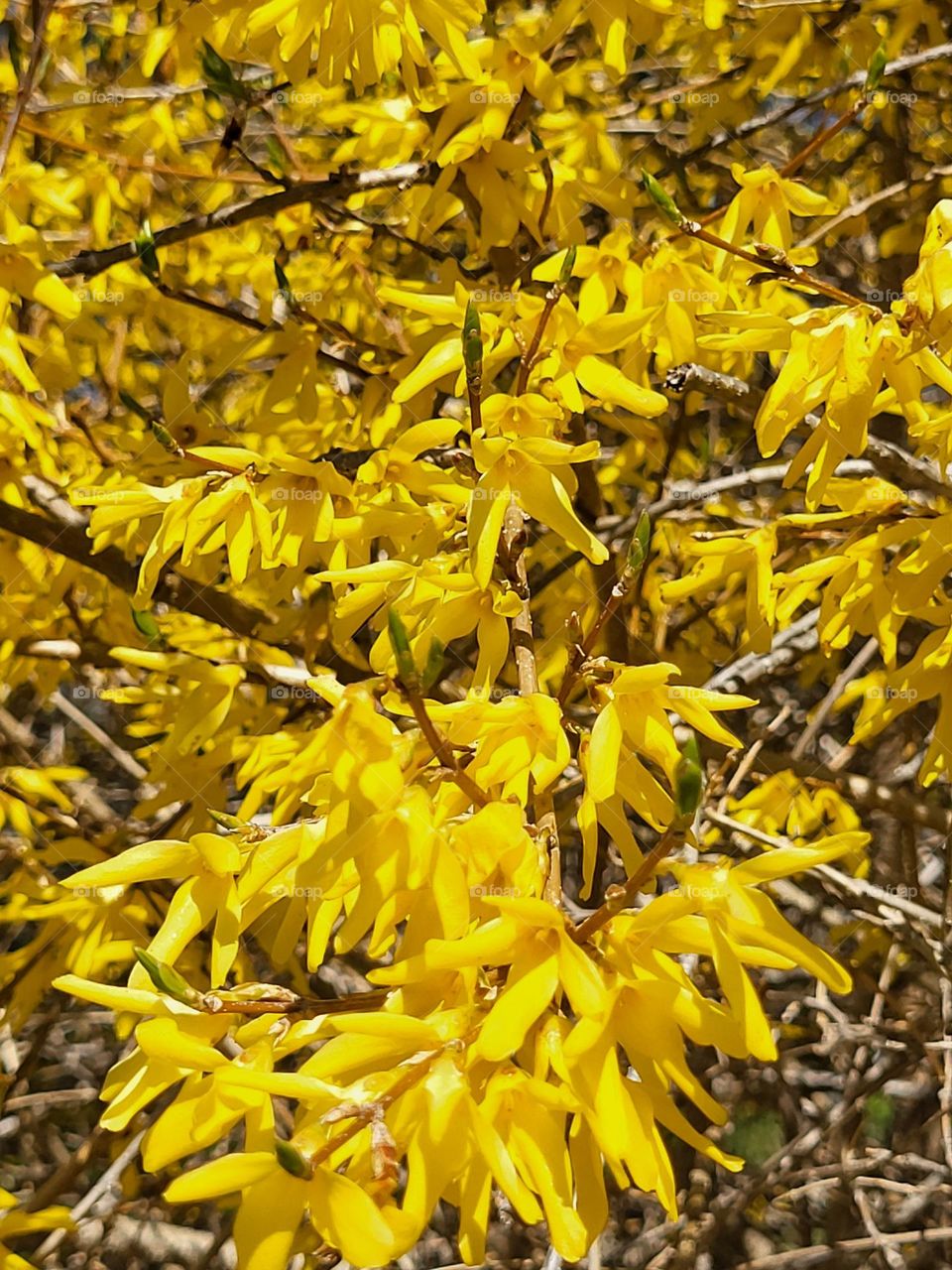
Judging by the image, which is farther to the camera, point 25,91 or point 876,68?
point 25,91

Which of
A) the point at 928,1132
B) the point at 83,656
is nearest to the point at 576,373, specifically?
the point at 83,656

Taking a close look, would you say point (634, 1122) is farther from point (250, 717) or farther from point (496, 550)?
point (250, 717)

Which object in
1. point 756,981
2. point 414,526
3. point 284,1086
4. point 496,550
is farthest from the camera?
point 756,981

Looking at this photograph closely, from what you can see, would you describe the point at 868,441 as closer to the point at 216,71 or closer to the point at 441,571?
the point at 441,571

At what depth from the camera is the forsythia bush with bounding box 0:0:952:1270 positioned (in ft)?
3.19

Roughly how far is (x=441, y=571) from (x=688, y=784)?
0.62 meters

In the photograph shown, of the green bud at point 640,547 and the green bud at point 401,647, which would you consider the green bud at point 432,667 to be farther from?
the green bud at point 640,547

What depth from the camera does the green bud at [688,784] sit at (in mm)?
834

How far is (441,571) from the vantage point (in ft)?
4.58

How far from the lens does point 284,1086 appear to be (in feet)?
2.98

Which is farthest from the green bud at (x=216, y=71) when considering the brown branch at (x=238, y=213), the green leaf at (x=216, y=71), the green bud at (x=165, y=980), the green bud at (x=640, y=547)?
the green bud at (x=165, y=980)

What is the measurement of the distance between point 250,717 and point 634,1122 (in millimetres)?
1503

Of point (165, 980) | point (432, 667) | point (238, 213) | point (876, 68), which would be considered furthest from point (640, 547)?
point (238, 213)

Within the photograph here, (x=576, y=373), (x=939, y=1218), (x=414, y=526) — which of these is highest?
(x=576, y=373)
